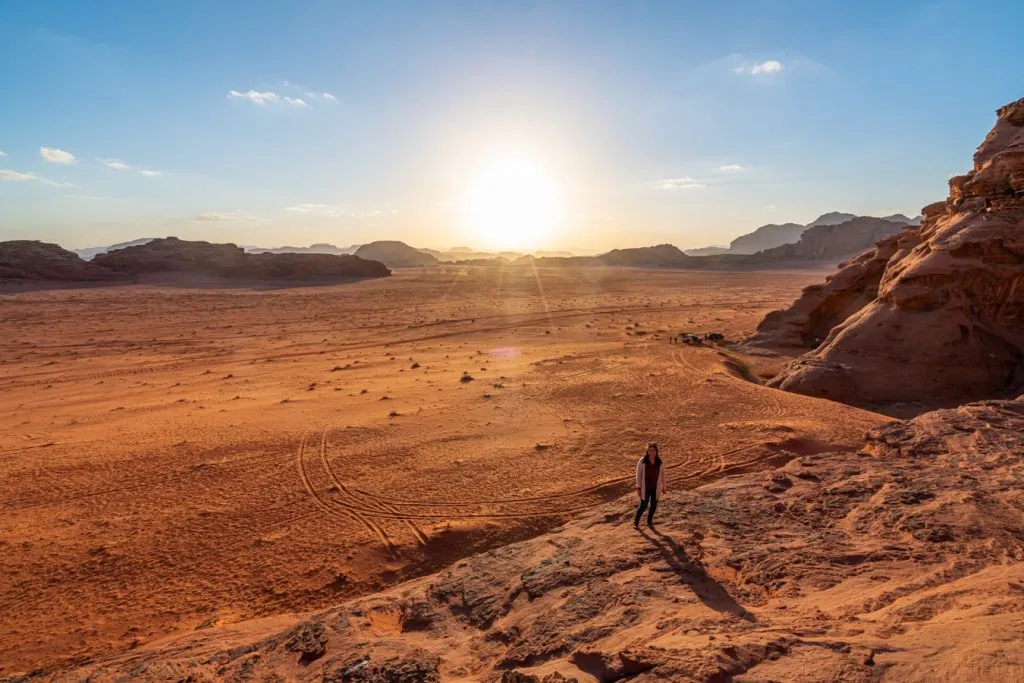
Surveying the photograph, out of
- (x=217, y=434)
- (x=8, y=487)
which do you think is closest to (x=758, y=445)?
(x=217, y=434)

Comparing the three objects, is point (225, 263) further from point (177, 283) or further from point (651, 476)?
point (651, 476)

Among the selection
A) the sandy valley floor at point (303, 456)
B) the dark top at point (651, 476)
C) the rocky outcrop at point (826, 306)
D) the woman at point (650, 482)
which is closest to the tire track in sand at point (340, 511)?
the sandy valley floor at point (303, 456)

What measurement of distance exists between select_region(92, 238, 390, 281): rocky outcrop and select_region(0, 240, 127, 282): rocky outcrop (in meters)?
3.85

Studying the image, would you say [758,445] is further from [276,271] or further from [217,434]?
[276,271]

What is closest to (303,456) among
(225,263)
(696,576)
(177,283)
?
(696,576)

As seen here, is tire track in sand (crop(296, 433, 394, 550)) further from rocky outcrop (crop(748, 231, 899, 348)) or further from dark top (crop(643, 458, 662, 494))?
rocky outcrop (crop(748, 231, 899, 348))

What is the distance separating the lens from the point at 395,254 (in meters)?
159

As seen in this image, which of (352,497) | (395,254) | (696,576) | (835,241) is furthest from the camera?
(395,254)

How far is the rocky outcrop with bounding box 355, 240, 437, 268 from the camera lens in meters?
145

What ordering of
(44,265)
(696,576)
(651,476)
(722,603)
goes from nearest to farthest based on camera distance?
(722,603) < (696,576) < (651,476) < (44,265)

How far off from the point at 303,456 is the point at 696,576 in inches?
379

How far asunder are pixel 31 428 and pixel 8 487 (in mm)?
4416

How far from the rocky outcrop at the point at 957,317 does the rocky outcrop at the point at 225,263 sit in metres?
66.2

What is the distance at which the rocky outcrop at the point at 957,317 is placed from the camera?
14.8 m
